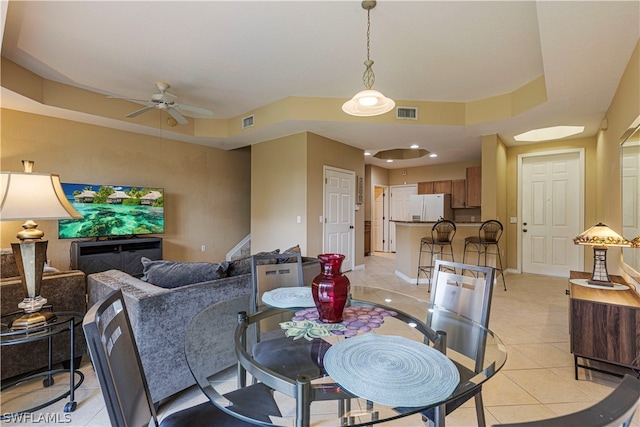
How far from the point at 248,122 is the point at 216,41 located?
197 centimetres

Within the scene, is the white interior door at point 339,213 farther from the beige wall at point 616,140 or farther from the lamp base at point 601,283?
the beige wall at point 616,140

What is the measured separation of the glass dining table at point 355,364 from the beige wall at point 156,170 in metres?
4.41

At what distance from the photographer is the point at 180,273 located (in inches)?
79.1

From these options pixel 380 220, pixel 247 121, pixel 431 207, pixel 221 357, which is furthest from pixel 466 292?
pixel 380 220

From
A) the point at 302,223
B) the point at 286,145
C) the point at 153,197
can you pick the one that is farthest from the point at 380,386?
the point at 153,197

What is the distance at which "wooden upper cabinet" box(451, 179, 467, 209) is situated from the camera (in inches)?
278

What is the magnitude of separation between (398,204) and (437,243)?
423 centimetres

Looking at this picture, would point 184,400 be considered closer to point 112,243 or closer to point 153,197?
point 112,243

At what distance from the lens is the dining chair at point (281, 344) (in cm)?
118

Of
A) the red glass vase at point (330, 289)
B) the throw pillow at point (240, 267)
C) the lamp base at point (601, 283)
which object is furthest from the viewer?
the lamp base at point (601, 283)

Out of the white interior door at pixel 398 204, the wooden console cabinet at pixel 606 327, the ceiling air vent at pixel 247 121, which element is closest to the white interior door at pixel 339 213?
the ceiling air vent at pixel 247 121

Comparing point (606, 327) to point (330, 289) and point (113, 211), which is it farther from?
point (113, 211)

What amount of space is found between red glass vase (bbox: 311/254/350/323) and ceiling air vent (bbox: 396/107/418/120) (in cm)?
346

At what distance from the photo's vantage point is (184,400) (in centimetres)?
187
